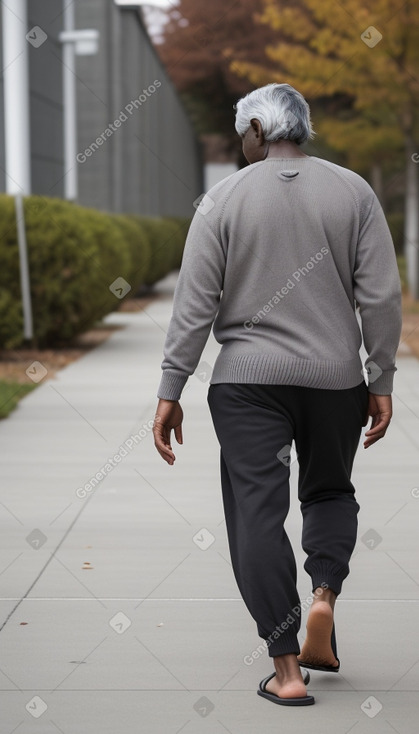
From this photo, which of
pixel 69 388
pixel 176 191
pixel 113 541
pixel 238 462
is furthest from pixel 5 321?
pixel 176 191

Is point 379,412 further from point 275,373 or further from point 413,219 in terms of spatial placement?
point 413,219

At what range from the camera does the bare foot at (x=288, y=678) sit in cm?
407

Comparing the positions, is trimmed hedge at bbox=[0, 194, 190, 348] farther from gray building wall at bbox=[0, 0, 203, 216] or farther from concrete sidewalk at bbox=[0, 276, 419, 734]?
concrete sidewalk at bbox=[0, 276, 419, 734]

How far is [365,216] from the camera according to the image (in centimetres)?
412

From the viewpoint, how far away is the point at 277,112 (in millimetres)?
4117

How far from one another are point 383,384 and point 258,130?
33.9 inches

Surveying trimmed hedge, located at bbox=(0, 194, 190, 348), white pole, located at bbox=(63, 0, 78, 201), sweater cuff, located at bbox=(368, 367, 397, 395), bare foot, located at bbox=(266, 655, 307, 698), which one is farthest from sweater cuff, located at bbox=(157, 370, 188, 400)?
white pole, located at bbox=(63, 0, 78, 201)

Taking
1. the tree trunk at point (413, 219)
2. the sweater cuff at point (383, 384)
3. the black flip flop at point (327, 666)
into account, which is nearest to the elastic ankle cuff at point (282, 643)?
the black flip flop at point (327, 666)

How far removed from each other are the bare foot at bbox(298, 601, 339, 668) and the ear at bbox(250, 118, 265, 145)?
4.60 feet

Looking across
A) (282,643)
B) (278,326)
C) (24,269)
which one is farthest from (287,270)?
(24,269)

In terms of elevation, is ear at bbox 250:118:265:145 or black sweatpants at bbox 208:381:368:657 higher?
ear at bbox 250:118:265:145

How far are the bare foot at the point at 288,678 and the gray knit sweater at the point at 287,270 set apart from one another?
0.82m

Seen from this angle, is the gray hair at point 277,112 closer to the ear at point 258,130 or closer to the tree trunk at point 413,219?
the ear at point 258,130

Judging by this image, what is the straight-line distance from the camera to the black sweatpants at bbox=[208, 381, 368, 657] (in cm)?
405
